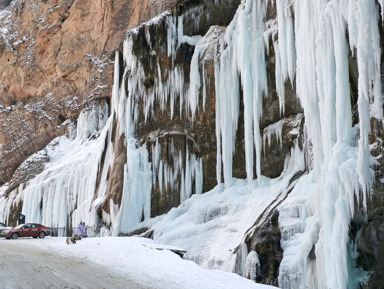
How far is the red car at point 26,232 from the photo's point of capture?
23.5 metres

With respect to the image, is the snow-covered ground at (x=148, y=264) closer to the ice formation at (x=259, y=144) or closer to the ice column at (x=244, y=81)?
the ice formation at (x=259, y=144)

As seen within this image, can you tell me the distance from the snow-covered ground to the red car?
21.1ft

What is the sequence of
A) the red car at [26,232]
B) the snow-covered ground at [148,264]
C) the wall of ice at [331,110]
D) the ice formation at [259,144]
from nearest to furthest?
the snow-covered ground at [148,264]
the wall of ice at [331,110]
the ice formation at [259,144]
the red car at [26,232]

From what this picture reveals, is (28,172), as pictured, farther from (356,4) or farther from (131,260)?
(356,4)

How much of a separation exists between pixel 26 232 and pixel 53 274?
46.2ft

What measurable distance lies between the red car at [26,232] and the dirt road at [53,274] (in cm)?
974

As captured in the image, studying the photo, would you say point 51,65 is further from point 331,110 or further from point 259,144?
point 331,110

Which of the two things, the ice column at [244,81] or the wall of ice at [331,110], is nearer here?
the wall of ice at [331,110]

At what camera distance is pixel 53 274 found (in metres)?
11.2

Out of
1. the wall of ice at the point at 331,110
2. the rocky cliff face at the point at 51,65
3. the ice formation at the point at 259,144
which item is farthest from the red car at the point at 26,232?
the rocky cliff face at the point at 51,65

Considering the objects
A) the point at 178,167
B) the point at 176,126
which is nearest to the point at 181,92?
the point at 176,126

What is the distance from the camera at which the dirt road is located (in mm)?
10094

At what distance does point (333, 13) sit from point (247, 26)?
656cm

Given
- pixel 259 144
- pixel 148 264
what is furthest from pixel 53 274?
pixel 259 144
